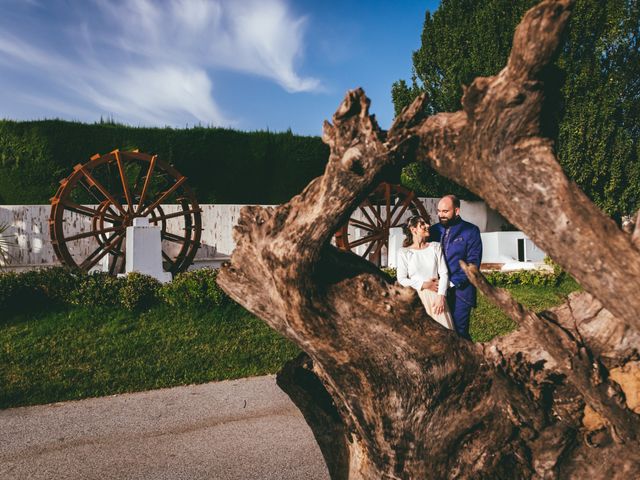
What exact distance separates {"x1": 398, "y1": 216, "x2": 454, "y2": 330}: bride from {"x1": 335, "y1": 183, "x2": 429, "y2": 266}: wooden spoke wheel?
10.8 meters

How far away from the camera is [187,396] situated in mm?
5734

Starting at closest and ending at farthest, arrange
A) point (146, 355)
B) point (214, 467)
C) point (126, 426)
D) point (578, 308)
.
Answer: point (578, 308) < point (214, 467) < point (126, 426) < point (146, 355)

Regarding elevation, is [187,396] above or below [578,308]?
below

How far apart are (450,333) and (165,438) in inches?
125

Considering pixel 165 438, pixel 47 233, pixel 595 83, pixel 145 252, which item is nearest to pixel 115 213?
pixel 47 233

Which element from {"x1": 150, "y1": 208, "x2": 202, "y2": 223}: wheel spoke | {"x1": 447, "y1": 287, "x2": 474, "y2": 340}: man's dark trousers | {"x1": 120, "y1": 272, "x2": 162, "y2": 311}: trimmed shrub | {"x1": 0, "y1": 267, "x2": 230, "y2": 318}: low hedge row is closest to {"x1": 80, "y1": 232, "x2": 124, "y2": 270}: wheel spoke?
{"x1": 150, "y1": 208, "x2": 202, "y2": 223}: wheel spoke

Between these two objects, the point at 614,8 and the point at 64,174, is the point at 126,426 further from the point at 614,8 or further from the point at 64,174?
the point at 614,8

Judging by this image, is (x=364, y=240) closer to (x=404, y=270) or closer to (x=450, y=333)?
(x=404, y=270)

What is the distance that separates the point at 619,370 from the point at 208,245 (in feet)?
46.6

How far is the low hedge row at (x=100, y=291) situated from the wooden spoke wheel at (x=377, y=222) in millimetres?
7482

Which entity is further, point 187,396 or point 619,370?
point 187,396

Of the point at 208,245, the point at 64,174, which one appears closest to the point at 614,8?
the point at 208,245

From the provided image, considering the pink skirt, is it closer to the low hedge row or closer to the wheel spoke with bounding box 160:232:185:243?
the low hedge row

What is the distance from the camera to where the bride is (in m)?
4.68
